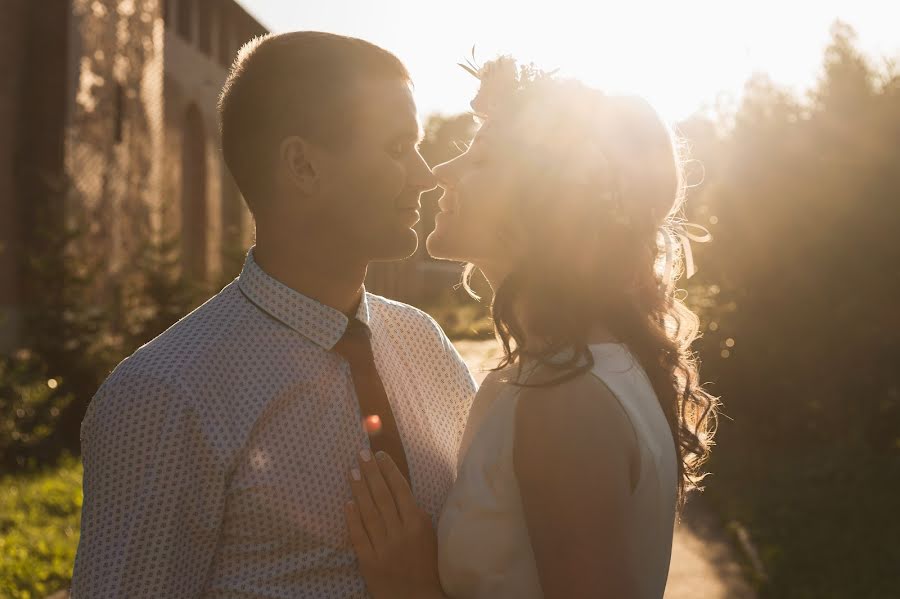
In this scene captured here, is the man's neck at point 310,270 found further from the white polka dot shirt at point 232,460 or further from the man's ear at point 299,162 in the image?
the man's ear at point 299,162

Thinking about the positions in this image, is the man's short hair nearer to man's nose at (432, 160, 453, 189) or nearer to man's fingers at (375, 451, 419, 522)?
man's nose at (432, 160, 453, 189)

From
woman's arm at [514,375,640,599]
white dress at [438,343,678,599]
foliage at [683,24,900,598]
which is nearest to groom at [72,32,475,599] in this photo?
white dress at [438,343,678,599]

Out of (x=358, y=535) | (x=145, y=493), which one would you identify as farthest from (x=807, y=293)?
(x=145, y=493)

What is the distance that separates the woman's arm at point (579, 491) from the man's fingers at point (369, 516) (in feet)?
1.31

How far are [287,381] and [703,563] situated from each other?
5.21m

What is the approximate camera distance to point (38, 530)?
285 inches

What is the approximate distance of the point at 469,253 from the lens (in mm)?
2615

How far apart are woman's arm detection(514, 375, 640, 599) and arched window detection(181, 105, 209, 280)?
21464mm

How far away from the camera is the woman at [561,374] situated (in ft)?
6.68

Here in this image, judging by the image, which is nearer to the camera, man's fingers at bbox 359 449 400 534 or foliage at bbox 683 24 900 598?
man's fingers at bbox 359 449 400 534

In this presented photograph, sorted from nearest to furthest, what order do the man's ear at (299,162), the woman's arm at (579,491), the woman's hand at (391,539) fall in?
the woman's arm at (579,491) → the woman's hand at (391,539) → the man's ear at (299,162)

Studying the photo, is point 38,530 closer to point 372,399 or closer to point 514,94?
point 372,399

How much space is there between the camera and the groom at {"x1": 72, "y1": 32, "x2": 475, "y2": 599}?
2127mm

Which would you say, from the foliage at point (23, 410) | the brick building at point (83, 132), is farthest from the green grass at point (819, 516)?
the brick building at point (83, 132)
